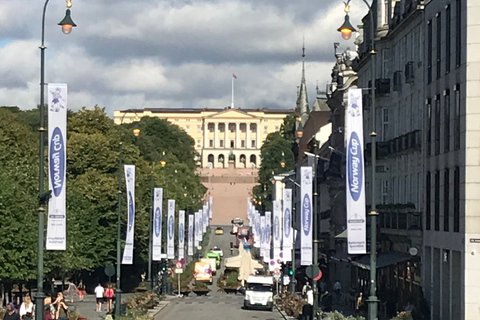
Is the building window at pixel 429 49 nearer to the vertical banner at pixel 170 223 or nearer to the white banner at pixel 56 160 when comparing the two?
the white banner at pixel 56 160

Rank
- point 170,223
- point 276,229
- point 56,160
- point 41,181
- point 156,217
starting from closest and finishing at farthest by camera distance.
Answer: point 41,181, point 56,160, point 156,217, point 170,223, point 276,229

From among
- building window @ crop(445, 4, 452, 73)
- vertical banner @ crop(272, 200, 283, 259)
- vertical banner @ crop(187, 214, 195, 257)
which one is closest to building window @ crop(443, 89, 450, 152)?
building window @ crop(445, 4, 452, 73)

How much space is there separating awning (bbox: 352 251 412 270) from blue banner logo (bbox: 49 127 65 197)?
21072 millimetres

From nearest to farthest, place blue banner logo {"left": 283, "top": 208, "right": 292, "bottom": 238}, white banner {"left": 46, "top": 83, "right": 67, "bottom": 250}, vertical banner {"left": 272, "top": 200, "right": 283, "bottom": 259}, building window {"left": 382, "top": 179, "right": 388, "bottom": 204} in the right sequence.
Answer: white banner {"left": 46, "top": 83, "right": 67, "bottom": 250} < building window {"left": 382, "top": 179, "right": 388, "bottom": 204} < blue banner logo {"left": 283, "top": 208, "right": 292, "bottom": 238} < vertical banner {"left": 272, "top": 200, "right": 283, "bottom": 259}

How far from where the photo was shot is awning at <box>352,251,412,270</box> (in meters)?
51.4

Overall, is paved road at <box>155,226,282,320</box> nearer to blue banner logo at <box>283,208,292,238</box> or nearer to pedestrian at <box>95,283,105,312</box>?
pedestrian at <box>95,283,105,312</box>

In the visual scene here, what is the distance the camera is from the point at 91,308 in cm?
6359

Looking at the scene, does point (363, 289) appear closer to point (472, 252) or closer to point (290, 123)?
point (472, 252)

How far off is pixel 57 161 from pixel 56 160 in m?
0.04

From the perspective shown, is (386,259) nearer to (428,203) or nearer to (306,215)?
(306,215)

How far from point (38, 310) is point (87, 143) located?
51276 mm

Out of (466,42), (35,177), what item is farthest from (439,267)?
(35,177)

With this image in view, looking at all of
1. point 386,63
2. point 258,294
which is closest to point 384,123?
point 386,63

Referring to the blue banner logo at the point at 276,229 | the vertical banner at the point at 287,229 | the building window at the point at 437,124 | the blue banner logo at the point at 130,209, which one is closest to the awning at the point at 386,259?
the building window at the point at 437,124
